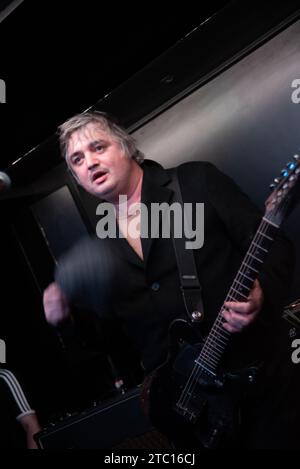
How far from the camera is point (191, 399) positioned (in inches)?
59.3

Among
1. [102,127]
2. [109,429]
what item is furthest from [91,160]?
[109,429]

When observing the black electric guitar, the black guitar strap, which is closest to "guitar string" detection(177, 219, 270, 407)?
the black electric guitar

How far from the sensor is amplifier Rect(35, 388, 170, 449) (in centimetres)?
179

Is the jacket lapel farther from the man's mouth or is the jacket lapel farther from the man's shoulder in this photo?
the man's mouth

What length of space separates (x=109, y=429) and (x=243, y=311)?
982 mm

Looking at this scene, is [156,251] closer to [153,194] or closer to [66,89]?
[153,194]

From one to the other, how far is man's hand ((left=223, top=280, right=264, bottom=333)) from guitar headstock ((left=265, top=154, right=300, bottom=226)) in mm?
262

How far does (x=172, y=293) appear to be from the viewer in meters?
1.67

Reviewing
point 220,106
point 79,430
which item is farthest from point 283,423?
point 220,106

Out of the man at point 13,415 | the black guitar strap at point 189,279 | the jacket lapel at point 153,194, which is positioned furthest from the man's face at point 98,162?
the man at point 13,415

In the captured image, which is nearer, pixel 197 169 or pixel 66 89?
pixel 197 169

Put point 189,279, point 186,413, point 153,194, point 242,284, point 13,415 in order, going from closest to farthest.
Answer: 1. point 242,284
2. point 186,413
3. point 189,279
4. point 153,194
5. point 13,415

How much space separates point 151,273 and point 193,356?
0.38 metres

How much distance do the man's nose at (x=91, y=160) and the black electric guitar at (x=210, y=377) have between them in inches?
30.3
